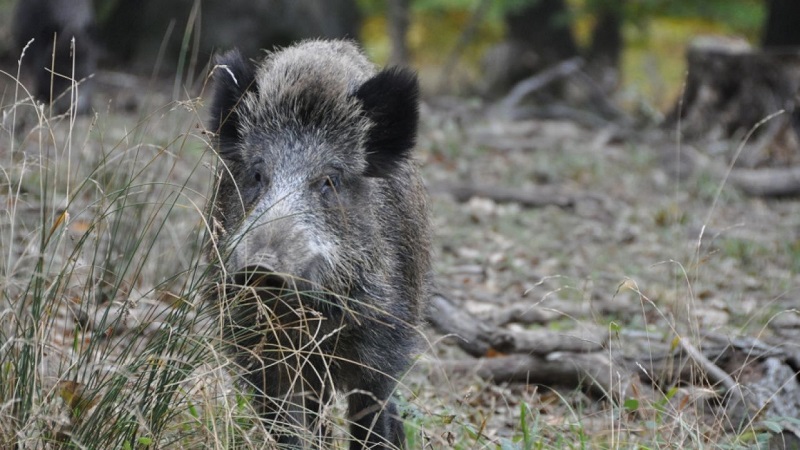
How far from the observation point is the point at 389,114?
4082 millimetres

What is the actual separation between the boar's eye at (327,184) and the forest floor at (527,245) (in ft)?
1.80

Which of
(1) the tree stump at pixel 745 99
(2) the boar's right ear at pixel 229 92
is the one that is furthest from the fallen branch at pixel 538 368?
(1) the tree stump at pixel 745 99

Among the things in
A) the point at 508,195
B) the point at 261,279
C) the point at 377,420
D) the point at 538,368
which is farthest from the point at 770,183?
the point at 261,279

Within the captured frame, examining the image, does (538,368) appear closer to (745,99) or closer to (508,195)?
(508,195)

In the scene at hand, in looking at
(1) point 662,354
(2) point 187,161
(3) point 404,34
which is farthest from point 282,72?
(3) point 404,34

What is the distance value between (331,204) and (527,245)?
4334 millimetres

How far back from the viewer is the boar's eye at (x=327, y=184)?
383 centimetres

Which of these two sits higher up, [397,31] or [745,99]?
[397,31]

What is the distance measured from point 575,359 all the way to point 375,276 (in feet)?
4.83

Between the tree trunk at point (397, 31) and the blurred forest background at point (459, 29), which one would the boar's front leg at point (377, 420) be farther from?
the tree trunk at point (397, 31)

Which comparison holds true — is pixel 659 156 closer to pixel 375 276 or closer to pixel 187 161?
pixel 187 161

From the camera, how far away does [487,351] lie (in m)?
5.27

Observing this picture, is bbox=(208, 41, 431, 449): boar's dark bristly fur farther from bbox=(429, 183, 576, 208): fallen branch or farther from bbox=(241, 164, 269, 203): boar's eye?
bbox=(429, 183, 576, 208): fallen branch

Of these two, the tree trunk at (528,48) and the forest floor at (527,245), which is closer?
the forest floor at (527,245)
